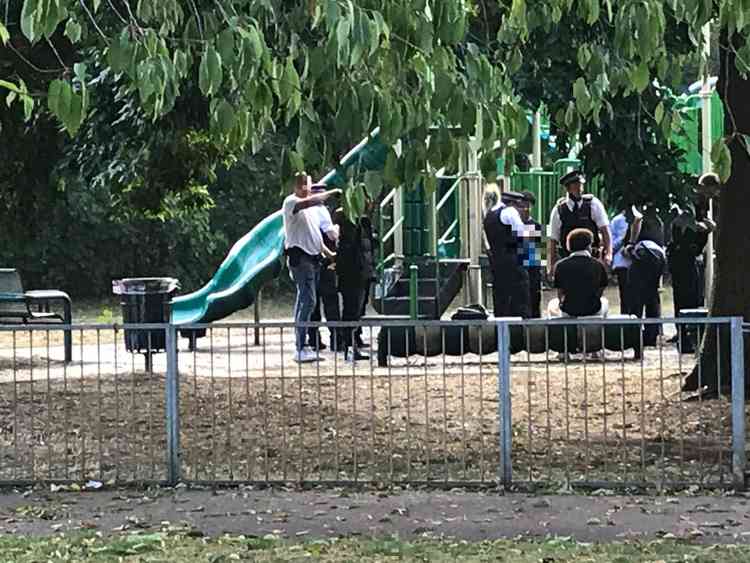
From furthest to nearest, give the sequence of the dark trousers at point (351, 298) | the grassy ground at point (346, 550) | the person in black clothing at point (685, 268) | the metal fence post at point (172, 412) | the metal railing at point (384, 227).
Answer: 1. the metal railing at point (384, 227)
2. the dark trousers at point (351, 298)
3. the person in black clothing at point (685, 268)
4. the metal fence post at point (172, 412)
5. the grassy ground at point (346, 550)

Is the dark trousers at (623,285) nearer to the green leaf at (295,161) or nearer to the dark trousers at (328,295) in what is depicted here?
the dark trousers at (328,295)

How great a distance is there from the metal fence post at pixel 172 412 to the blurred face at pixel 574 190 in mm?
7224

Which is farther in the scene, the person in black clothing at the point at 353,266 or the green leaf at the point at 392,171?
the person in black clothing at the point at 353,266

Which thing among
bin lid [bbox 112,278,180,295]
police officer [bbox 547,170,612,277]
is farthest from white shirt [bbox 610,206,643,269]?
bin lid [bbox 112,278,180,295]

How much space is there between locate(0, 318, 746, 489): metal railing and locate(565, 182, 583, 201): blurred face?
407 centimetres

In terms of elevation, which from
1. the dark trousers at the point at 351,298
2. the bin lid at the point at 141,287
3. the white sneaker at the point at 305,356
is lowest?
the white sneaker at the point at 305,356

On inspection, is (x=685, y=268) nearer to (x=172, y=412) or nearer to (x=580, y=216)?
(x=580, y=216)

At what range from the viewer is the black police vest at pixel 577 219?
15906 millimetres

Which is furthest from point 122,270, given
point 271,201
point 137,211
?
point 137,211

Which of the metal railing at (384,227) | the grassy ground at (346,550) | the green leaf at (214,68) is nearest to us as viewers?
the green leaf at (214,68)

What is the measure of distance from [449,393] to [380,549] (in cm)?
449

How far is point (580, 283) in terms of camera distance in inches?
583

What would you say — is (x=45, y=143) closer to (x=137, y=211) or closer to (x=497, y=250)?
(x=137, y=211)

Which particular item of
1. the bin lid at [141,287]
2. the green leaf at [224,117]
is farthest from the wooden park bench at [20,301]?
the green leaf at [224,117]
